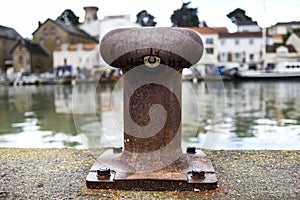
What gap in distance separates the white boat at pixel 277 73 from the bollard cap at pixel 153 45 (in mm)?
41551

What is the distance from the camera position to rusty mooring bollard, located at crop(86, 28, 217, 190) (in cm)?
302

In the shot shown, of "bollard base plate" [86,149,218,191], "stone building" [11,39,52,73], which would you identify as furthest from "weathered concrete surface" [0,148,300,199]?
"stone building" [11,39,52,73]

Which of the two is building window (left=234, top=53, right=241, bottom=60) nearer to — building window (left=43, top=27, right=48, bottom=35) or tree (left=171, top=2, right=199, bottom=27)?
Result: tree (left=171, top=2, right=199, bottom=27)

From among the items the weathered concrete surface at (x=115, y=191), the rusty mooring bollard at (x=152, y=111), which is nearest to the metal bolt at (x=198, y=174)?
the rusty mooring bollard at (x=152, y=111)

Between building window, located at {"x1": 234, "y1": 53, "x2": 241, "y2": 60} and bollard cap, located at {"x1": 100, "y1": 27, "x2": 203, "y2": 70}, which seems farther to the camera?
building window, located at {"x1": 234, "y1": 53, "x2": 241, "y2": 60}

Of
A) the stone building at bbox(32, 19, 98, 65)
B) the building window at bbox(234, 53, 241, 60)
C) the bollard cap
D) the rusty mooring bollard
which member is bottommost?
the rusty mooring bollard

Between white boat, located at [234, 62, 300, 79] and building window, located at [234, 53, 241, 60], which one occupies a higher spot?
building window, located at [234, 53, 241, 60]

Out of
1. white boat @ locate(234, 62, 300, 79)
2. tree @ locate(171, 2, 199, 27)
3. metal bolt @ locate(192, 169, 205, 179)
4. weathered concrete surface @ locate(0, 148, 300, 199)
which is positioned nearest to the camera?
weathered concrete surface @ locate(0, 148, 300, 199)

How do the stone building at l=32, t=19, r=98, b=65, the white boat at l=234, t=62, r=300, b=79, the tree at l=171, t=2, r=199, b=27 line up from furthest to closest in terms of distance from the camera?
1. the stone building at l=32, t=19, r=98, b=65
2. the tree at l=171, t=2, r=199, b=27
3. the white boat at l=234, t=62, r=300, b=79

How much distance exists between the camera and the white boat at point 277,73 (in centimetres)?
4234

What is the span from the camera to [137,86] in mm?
3312

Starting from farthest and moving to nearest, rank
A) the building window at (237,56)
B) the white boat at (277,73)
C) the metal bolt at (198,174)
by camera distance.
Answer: the building window at (237,56)
the white boat at (277,73)
the metal bolt at (198,174)

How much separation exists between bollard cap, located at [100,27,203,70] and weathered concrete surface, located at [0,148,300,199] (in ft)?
3.64

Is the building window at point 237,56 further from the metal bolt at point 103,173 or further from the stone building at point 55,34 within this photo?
the metal bolt at point 103,173
